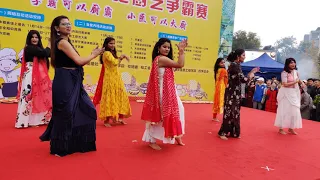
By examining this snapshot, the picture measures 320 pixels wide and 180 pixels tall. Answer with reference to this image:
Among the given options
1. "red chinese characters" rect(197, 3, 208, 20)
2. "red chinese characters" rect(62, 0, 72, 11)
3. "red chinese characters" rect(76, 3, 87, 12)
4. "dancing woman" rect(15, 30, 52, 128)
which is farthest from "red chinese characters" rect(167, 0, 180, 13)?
"dancing woman" rect(15, 30, 52, 128)

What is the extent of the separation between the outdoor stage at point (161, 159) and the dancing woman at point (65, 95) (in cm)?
17

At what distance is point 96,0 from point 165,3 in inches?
80.3

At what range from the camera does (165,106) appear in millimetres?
2959

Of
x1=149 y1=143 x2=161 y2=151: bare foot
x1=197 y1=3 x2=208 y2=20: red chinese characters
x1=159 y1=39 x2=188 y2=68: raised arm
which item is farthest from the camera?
x1=197 y1=3 x2=208 y2=20: red chinese characters

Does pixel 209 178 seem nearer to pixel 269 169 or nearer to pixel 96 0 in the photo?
pixel 269 169

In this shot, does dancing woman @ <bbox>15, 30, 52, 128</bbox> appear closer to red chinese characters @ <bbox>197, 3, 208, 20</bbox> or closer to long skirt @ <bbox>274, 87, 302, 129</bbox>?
long skirt @ <bbox>274, 87, 302, 129</bbox>

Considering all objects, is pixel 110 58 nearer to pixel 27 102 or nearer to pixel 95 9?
pixel 27 102

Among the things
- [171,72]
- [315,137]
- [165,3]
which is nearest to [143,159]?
[171,72]

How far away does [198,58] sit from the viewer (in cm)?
886

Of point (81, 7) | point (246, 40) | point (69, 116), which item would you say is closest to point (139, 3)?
point (81, 7)

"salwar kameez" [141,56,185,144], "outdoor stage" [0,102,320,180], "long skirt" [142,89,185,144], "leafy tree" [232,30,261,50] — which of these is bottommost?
"outdoor stage" [0,102,320,180]

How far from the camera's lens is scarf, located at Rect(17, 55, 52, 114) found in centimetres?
393

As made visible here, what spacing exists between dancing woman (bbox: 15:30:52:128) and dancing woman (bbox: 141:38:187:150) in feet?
5.68

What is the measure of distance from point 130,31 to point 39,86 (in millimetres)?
4168
